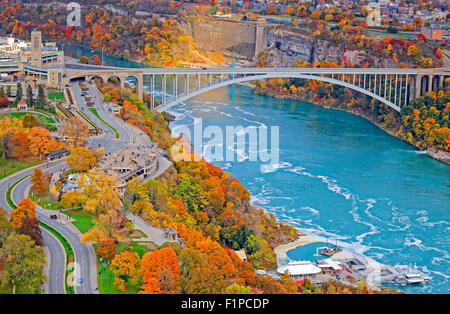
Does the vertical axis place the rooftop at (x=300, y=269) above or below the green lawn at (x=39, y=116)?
below

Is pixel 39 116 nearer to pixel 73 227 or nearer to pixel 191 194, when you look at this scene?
pixel 191 194

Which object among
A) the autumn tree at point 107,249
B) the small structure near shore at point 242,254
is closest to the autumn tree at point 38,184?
the autumn tree at point 107,249

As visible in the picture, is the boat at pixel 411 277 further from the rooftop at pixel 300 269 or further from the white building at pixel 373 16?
the white building at pixel 373 16

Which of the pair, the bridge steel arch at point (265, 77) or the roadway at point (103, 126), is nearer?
the roadway at point (103, 126)

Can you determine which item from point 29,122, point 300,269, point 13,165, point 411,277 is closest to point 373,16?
point 29,122

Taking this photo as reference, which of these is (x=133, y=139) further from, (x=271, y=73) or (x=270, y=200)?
(x=271, y=73)

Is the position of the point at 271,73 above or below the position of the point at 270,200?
above
